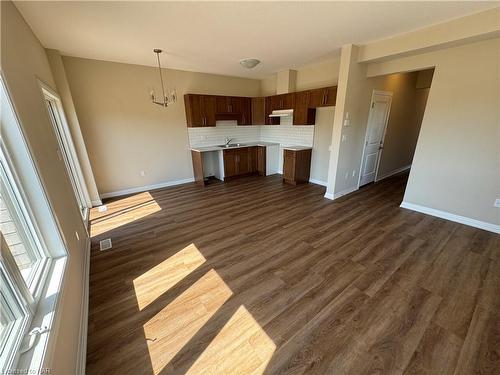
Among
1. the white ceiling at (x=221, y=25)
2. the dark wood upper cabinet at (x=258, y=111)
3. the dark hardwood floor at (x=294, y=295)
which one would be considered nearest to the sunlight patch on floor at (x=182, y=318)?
the dark hardwood floor at (x=294, y=295)

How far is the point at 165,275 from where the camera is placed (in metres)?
2.21

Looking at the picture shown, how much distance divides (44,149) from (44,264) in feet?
3.46

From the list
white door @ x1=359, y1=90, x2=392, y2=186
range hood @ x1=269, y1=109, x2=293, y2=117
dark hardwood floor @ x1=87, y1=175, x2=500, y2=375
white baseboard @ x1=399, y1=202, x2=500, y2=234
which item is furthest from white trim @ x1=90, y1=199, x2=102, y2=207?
white baseboard @ x1=399, y1=202, x2=500, y2=234

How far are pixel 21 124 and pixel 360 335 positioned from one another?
9.65ft

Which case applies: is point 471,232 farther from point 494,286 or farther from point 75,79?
point 75,79

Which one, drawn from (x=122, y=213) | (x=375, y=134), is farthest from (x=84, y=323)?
(x=375, y=134)

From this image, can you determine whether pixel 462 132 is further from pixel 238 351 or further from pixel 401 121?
pixel 238 351

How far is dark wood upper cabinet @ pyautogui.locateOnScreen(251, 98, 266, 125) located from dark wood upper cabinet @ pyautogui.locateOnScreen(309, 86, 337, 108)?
4.98ft

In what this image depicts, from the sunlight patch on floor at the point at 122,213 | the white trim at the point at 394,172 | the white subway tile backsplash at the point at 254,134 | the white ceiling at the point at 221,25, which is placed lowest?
the sunlight patch on floor at the point at 122,213

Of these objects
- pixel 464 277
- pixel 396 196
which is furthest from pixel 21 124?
pixel 396 196

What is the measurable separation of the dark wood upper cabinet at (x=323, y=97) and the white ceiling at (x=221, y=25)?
670 mm

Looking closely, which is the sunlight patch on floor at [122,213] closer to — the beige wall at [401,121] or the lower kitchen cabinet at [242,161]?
the lower kitchen cabinet at [242,161]

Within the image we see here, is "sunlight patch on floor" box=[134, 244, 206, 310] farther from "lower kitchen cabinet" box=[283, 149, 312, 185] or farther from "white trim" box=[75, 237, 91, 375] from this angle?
"lower kitchen cabinet" box=[283, 149, 312, 185]

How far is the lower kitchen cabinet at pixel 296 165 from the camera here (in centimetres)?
489
